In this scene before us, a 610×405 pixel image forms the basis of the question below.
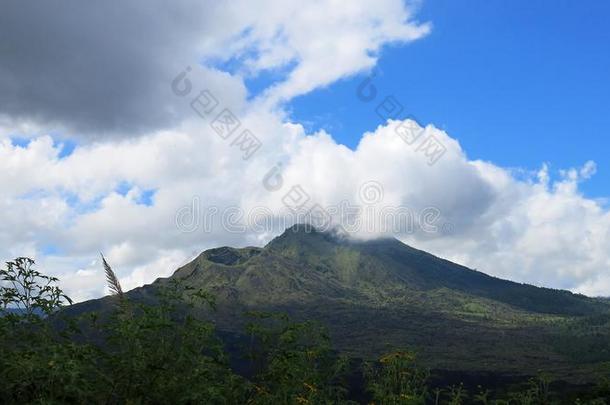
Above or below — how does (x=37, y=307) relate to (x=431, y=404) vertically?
above

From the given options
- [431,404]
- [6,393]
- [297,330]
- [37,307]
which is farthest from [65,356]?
[431,404]

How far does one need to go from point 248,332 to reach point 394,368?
465 centimetres

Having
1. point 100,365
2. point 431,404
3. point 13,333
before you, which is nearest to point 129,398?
point 100,365

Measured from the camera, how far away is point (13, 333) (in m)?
6.55

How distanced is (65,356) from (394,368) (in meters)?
8.61

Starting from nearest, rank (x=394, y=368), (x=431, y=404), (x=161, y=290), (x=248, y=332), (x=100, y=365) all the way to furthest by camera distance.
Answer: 1. (x=100, y=365)
2. (x=161, y=290)
3. (x=248, y=332)
4. (x=394, y=368)
5. (x=431, y=404)

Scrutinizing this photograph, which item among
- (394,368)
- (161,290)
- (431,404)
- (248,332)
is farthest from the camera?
(431,404)

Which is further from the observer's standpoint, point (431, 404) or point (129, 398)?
point (431, 404)

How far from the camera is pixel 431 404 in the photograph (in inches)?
4456

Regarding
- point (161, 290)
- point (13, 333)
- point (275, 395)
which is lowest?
point (275, 395)

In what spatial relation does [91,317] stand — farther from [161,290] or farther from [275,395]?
[275,395]

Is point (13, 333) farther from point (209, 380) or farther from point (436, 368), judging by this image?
point (436, 368)

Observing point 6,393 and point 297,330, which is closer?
point 6,393

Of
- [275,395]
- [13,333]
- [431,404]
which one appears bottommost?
[431,404]
